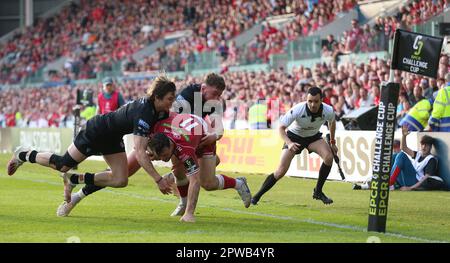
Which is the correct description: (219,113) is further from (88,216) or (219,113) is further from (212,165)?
(88,216)

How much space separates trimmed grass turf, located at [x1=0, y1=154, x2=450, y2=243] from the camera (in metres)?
10.6

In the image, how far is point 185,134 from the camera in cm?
1215

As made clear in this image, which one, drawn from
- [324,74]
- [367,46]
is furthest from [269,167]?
[367,46]

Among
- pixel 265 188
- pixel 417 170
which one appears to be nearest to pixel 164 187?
pixel 265 188

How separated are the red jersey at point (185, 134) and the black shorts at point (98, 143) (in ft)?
2.54

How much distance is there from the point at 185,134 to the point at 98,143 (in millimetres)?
1306

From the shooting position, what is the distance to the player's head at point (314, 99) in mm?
14938

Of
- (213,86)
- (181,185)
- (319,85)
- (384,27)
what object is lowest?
(181,185)

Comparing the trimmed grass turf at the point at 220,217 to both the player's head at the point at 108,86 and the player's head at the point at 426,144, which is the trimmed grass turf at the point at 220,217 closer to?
the player's head at the point at 426,144

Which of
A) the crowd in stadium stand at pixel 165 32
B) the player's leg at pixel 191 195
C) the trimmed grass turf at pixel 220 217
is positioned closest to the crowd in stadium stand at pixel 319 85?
the crowd in stadium stand at pixel 165 32

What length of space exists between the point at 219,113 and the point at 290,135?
6.81ft

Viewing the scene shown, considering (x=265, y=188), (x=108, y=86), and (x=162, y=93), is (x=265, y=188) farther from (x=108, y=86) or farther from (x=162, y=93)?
(x=108, y=86)

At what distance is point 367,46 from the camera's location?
28.6 m

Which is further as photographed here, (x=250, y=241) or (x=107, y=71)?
(x=107, y=71)
